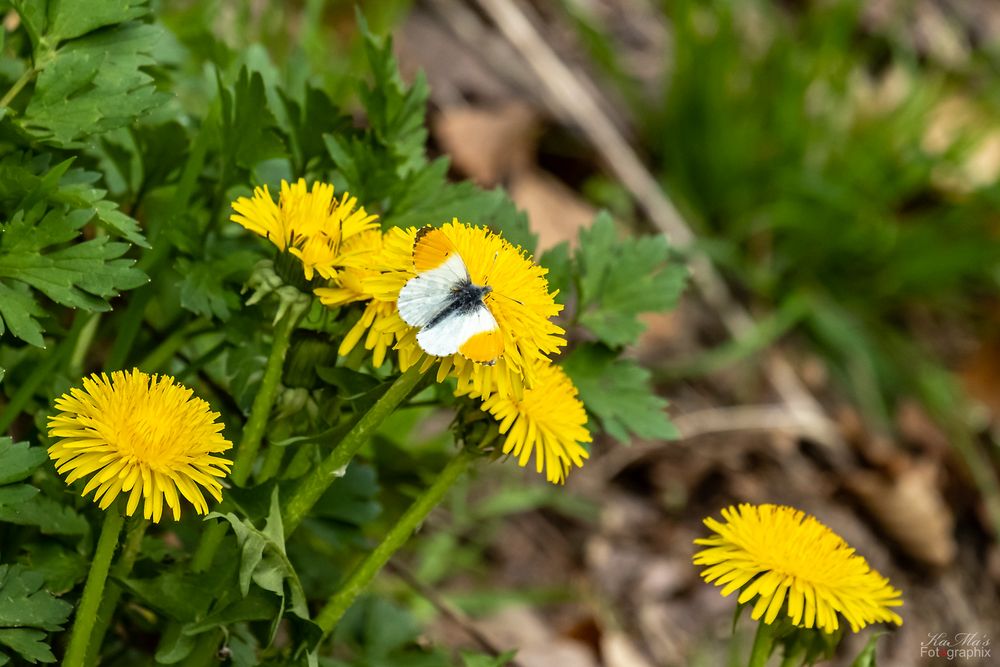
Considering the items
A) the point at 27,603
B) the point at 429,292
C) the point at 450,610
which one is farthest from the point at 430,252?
the point at 450,610

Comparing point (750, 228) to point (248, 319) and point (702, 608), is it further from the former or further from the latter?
point (248, 319)

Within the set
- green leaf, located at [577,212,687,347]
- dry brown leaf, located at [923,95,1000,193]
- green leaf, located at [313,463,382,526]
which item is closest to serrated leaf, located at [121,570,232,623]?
green leaf, located at [313,463,382,526]

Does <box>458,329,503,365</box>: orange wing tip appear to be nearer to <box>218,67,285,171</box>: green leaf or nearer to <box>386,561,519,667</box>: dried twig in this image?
<box>218,67,285,171</box>: green leaf

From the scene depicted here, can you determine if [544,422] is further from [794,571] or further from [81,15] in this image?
[81,15]

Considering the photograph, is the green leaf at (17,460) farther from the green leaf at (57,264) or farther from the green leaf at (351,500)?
the green leaf at (351,500)

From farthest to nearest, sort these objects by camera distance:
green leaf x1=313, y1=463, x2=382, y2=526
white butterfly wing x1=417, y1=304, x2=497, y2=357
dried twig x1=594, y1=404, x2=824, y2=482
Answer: dried twig x1=594, y1=404, x2=824, y2=482 < green leaf x1=313, y1=463, x2=382, y2=526 < white butterfly wing x1=417, y1=304, x2=497, y2=357

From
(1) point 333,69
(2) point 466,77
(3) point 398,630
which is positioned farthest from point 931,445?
(3) point 398,630

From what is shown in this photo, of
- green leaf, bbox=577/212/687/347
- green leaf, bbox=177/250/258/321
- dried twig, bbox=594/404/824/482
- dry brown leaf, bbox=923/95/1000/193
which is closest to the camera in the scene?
green leaf, bbox=177/250/258/321
